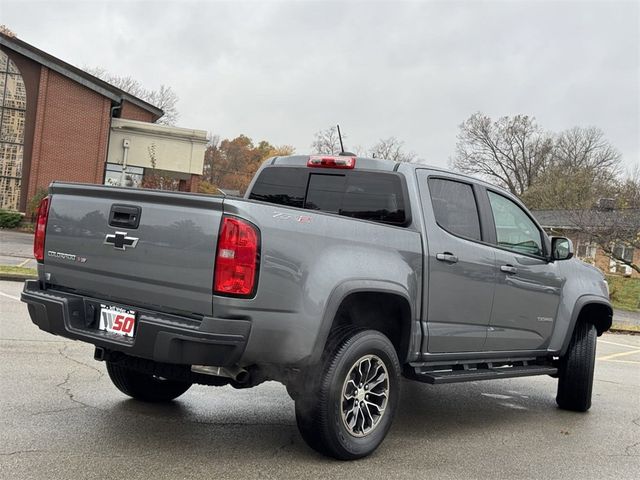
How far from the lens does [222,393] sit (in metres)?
5.79

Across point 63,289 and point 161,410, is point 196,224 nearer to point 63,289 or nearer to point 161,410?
point 63,289

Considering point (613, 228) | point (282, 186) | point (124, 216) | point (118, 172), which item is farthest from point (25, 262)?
point (613, 228)

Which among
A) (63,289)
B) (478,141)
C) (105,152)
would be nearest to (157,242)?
(63,289)

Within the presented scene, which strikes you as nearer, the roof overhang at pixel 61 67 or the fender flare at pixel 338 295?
the fender flare at pixel 338 295

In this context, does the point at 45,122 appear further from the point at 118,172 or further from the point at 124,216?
the point at 124,216

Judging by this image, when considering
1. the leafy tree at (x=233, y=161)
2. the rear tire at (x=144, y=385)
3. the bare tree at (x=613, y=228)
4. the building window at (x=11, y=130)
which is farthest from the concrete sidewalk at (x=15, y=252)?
the leafy tree at (x=233, y=161)

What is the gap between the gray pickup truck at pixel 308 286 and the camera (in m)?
3.57

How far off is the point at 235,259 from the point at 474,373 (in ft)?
7.97

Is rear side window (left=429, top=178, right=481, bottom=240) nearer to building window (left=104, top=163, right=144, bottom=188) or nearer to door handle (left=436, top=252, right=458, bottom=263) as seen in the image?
door handle (left=436, top=252, right=458, bottom=263)

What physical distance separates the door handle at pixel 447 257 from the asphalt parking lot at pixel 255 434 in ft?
4.44

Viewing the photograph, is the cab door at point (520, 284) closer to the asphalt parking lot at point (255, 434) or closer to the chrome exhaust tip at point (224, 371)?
the asphalt parking lot at point (255, 434)

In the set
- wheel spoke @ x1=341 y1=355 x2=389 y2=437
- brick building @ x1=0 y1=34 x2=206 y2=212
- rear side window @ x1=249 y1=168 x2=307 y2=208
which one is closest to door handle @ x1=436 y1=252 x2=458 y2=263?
wheel spoke @ x1=341 y1=355 x2=389 y2=437

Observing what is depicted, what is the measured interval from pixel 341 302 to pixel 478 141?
208 ft

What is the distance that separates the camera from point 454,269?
4.79 m
